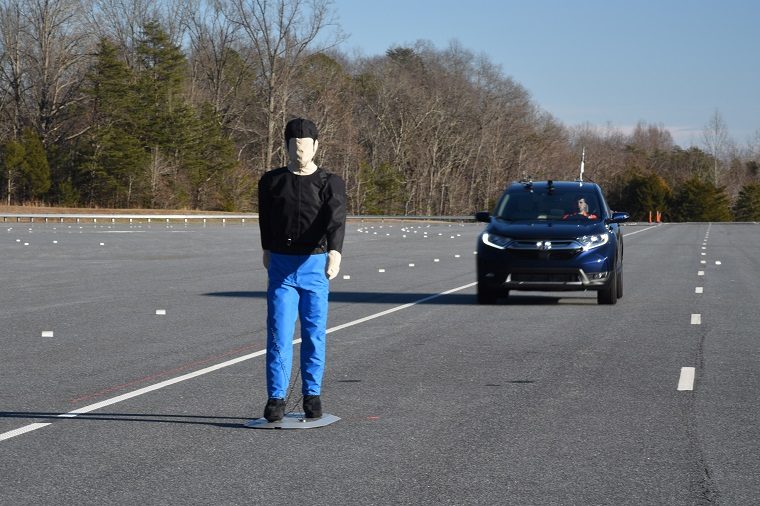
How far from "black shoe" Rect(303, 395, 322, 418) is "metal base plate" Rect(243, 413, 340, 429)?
4 cm

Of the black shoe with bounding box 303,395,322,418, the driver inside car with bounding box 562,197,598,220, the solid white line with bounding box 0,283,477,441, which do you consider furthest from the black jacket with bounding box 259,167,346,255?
the driver inside car with bounding box 562,197,598,220

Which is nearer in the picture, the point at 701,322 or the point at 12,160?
the point at 701,322

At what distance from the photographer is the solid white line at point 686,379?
33.7 ft

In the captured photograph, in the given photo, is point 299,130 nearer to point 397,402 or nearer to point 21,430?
point 397,402

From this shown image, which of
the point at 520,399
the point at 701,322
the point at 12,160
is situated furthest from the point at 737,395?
the point at 12,160

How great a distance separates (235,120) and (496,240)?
84751mm

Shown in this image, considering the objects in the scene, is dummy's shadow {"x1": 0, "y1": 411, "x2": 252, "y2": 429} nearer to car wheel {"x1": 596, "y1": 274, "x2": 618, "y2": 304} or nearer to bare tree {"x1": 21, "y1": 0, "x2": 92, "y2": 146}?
car wheel {"x1": 596, "y1": 274, "x2": 618, "y2": 304}

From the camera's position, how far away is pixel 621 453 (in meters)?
7.52

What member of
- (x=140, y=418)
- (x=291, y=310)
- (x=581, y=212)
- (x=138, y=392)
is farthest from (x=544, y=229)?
(x=140, y=418)

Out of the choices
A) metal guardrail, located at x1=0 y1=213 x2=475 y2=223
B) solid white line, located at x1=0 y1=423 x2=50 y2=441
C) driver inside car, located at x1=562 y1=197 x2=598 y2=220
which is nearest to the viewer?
solid white line, located at x1=0 y1=423 x2=50 y2=441

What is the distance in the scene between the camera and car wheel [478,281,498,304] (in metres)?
18.2

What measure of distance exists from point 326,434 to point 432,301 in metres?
11.0

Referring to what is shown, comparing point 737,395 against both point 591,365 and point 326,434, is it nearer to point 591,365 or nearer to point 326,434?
point 591,365

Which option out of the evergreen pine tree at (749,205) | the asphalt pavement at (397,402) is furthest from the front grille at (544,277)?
the evergreen pine tree at (749,205)
